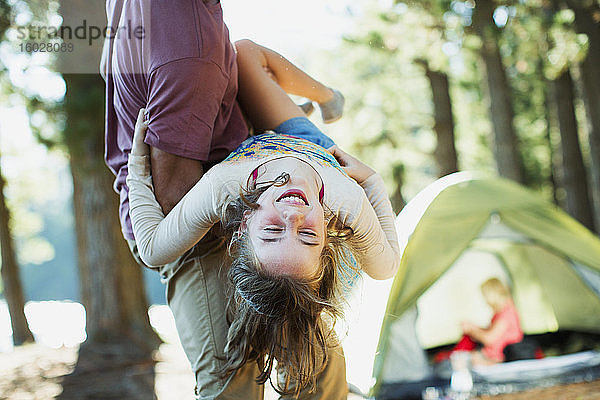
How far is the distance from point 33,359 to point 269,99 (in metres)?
4.74

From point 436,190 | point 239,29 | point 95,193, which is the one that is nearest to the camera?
point 239,29

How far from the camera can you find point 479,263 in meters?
5.36

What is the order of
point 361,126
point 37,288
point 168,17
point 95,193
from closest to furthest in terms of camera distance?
point 168,17 → point 95,193 → point 361,126 → point 37,288

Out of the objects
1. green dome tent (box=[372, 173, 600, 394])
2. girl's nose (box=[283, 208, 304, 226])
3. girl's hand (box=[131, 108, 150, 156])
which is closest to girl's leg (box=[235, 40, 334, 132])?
girl's hand (box=[131, 108, 150, 156])

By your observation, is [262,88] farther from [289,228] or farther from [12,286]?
[12,286]

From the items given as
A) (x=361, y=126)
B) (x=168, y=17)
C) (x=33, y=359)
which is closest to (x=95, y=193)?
(x=33, y=359)

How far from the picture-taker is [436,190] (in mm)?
4426

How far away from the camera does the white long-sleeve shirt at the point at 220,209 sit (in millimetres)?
1463

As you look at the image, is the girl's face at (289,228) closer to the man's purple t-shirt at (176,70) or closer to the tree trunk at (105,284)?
the man's purple t-shirt at (176,70)

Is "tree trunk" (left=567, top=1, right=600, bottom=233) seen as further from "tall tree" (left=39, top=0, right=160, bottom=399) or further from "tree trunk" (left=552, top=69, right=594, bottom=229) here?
"tall tree" (left=39, top=0, right=160, bottom=399)

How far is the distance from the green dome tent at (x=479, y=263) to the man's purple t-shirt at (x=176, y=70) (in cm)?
242

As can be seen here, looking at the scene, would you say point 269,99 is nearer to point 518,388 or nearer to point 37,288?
point 518,388

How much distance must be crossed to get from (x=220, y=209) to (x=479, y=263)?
429cm

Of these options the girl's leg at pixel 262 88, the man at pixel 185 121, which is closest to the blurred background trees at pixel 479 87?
the girl's leg at pixel 262 88
